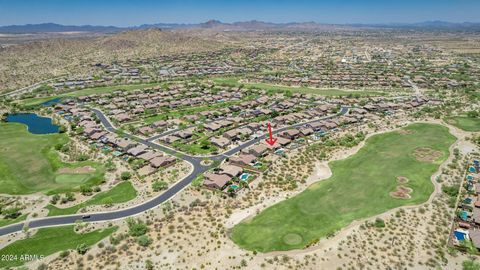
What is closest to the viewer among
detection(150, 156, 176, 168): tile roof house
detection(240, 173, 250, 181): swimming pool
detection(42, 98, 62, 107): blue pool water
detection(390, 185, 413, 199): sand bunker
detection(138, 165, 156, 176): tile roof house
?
detection(390, 185, 413, 199): sand bunker

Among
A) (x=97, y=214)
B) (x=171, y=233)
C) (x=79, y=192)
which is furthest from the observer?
(x=79, y=192)

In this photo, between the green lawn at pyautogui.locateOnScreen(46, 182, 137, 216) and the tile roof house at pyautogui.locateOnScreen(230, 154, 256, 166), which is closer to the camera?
the green lawn at pyautogui.locateOnScreen(46, 182, 137, 216)

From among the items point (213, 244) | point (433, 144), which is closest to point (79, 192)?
point (213, 244)

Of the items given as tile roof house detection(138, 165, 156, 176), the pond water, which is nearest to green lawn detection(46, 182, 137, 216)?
tile roof house detection(138, 165, 156, 176)

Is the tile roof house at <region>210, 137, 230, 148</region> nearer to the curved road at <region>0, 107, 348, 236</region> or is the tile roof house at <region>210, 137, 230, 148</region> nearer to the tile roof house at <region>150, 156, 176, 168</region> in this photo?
the curved road at <region>0, 107, 348, 236</region>

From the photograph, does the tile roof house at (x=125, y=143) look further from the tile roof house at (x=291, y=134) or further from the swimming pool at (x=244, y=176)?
the tile roof house at (x=291, y=134)

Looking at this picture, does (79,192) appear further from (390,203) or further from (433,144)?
(433,144)
